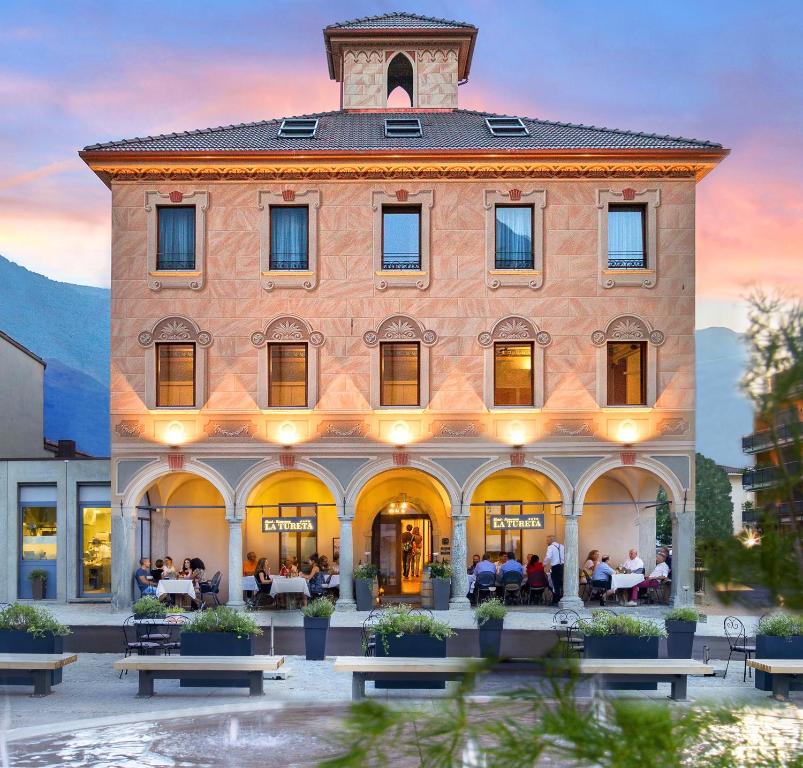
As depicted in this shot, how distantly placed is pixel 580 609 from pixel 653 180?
10.9 metres

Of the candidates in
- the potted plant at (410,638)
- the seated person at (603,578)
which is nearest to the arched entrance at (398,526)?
the seated person at (603,578)

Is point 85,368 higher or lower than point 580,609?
higher

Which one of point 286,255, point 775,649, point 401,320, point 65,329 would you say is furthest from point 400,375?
point 65,329

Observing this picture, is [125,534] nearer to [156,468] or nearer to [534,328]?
[156,468]

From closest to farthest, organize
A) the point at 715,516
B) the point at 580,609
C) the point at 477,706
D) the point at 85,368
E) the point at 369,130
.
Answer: the point at 477,706, the point at 715,516, the point at 580,609, the point at 369,130, the point at 85,368

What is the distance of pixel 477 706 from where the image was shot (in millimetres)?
4113

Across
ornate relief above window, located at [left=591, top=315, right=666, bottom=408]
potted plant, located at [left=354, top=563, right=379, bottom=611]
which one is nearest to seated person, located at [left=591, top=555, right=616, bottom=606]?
ornate relief above window, located at [left=591, top=315, right=666, bottom=408]

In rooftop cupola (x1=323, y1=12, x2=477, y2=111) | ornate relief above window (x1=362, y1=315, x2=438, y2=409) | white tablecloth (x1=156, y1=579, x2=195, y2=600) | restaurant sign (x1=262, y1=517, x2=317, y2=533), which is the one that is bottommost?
white tablecloth (x1=156, y1=579, x2=195, y2=600)

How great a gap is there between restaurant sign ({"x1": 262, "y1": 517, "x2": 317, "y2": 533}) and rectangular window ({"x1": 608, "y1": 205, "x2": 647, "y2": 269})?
999 centimetres

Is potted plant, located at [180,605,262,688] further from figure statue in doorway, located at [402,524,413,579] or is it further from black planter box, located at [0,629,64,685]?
Answer: figure statue in doorway, located at [402,524,413,579]

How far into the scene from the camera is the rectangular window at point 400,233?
100ft

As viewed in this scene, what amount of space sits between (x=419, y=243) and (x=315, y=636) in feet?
43.3

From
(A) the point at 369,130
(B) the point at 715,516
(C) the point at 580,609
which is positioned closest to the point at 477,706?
(B) the point at 715,516

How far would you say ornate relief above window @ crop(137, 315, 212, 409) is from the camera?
30.0 meters
